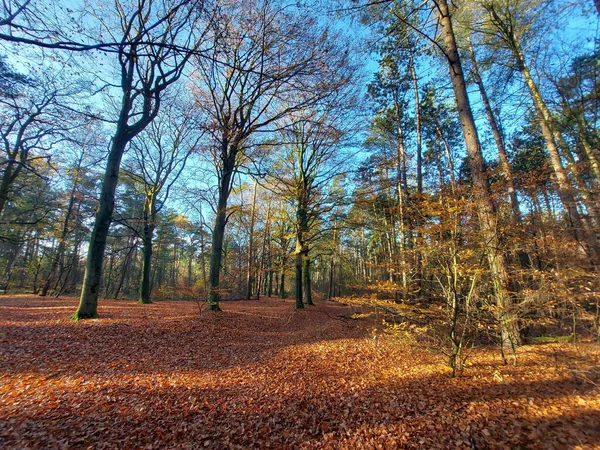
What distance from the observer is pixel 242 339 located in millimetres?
7863

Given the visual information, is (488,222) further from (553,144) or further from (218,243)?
(218,243)

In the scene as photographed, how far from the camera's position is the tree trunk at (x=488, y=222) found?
4.60 meters

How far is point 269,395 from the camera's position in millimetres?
4301

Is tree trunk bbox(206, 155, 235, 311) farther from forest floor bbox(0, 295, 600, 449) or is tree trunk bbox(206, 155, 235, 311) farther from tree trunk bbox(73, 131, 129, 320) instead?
tree trunk bbox(73, 131, 129, 320)

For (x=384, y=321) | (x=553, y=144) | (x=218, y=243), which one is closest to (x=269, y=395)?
(x=384, y=321)

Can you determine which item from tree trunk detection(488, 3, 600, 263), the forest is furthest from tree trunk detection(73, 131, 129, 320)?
tree trunk detection(488, 3, 600, 263)

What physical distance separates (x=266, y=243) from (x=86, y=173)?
1488cm

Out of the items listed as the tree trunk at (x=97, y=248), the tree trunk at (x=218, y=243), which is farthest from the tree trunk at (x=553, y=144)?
the tree trunk at (x=97, y=248)

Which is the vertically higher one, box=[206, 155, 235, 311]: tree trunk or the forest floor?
box=[206, 155, 235, 311]: tree trunk

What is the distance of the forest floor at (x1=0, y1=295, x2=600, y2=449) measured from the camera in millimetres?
3076

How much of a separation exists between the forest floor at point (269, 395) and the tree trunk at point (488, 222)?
2.62ft

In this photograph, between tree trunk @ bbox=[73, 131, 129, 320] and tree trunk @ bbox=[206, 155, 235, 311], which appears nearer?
tree trunk @ bbox=[73, 131, 129, 320]

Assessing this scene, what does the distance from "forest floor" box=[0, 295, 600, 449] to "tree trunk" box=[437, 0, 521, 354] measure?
80 cm

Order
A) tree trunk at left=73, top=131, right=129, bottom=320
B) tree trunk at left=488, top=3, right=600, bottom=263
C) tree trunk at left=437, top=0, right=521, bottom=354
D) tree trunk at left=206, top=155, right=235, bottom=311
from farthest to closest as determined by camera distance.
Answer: tree trunk at left=206, top=155, right=235, bottom=311
tree trunk at left=73, top=131, right=129, bottom=320
tree trunk at left=488, top=3, right=600, bottom=263
tree trunk at left=437, top=0, right=521, bottom=354
